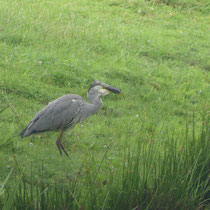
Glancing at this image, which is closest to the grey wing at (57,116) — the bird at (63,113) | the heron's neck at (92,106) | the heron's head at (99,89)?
the bird at (63,113)

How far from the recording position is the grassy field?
376 centimetres

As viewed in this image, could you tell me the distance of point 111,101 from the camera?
23.4 feet

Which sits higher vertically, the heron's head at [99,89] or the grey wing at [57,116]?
the heron's head at [99,89]

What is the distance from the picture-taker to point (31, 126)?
5285 millimetres

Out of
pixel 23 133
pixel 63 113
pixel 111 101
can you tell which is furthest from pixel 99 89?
pixel 23 133

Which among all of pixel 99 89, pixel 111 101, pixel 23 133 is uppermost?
pixel 99 89

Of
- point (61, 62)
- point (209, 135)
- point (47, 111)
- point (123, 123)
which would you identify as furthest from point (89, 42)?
point (209, 135)

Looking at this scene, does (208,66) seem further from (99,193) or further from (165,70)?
(99,193)

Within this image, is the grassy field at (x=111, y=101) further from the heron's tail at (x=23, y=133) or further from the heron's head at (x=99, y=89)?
the heron's head at (x=99, y=89)

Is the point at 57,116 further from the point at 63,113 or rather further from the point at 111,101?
the point at 111,101

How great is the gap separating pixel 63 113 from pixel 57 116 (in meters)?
0.09

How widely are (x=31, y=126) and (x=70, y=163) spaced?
23.3 inches

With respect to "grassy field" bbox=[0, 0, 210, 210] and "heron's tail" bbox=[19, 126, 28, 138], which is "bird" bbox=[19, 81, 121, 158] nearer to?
"heron's tail" bbox=[19, 126, 28, 138]

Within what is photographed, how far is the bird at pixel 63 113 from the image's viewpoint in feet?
17.6
